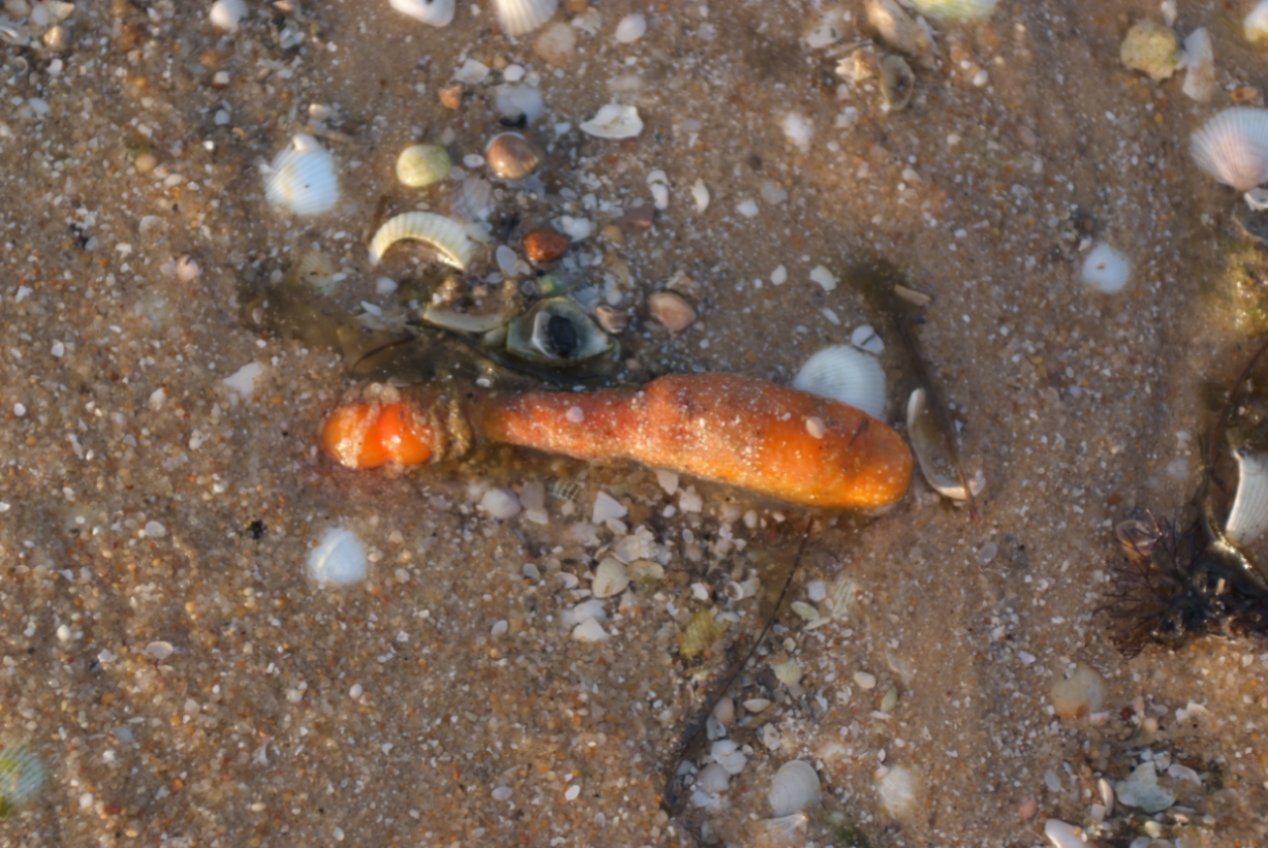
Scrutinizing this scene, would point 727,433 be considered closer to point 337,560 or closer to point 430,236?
point 430,236

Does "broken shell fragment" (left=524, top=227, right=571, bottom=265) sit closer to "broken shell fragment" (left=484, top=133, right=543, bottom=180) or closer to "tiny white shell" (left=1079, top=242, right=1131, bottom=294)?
"broken shell fragment" (left=484, top=133, right=543, bottom=180)

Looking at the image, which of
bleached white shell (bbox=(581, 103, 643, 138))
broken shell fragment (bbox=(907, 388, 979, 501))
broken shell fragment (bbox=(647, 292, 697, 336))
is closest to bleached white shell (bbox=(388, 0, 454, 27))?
bleached white shell (bbox=(581, 103, 643, 138))

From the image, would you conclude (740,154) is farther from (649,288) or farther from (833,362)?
(833,362)

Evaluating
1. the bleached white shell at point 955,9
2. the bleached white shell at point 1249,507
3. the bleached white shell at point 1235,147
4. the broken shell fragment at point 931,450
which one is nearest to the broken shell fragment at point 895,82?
the bleached white shell at point 955,9

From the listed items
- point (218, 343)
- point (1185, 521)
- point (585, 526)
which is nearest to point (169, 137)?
point (218, 343)

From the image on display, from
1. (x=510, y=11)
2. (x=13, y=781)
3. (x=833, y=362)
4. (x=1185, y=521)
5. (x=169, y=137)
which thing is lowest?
(x=13, y=781)

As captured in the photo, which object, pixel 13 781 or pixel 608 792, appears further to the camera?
pixel 608 792
